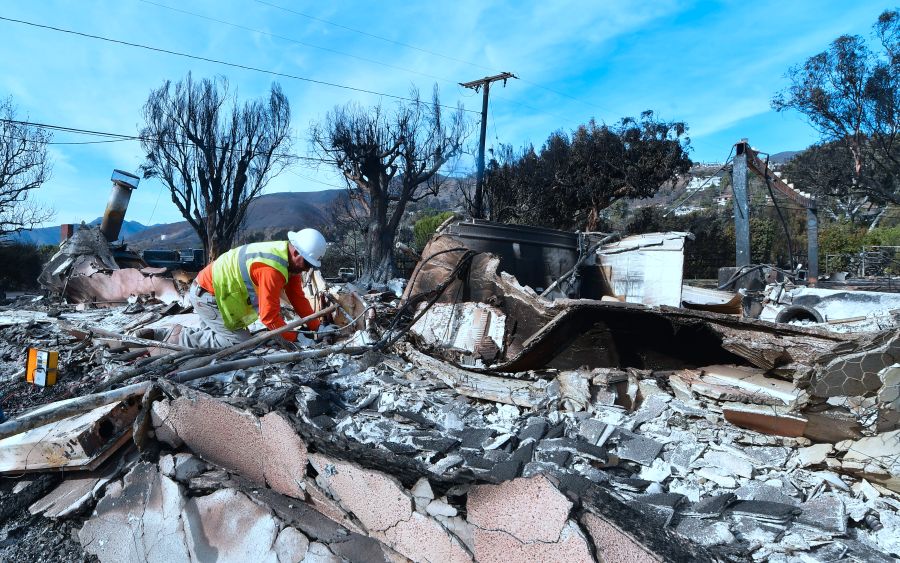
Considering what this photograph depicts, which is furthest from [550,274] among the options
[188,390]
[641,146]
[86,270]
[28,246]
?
[28,246]

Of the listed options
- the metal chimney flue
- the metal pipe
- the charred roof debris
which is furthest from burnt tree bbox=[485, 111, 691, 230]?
the charred roof debris

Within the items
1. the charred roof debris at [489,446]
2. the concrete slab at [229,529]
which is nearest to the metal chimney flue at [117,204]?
the charred roof debris at [489,446]

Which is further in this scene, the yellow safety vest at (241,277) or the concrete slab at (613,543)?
the yellow safety vest at (241,277)

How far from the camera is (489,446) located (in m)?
2.69

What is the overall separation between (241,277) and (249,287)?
12 centimetres

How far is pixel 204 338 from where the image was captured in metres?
4.81

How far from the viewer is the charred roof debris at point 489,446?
1931 millimetres

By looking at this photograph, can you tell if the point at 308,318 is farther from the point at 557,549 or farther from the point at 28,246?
the point at 28,246

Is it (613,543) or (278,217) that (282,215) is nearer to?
(278,217)

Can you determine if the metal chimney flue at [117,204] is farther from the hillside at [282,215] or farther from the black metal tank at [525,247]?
the hillside at [282,215]

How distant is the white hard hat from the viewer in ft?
14.4

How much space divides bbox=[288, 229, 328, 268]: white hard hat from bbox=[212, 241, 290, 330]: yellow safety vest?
0.09m

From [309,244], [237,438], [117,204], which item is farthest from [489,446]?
[117,204]

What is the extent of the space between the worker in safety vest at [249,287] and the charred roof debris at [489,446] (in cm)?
35
